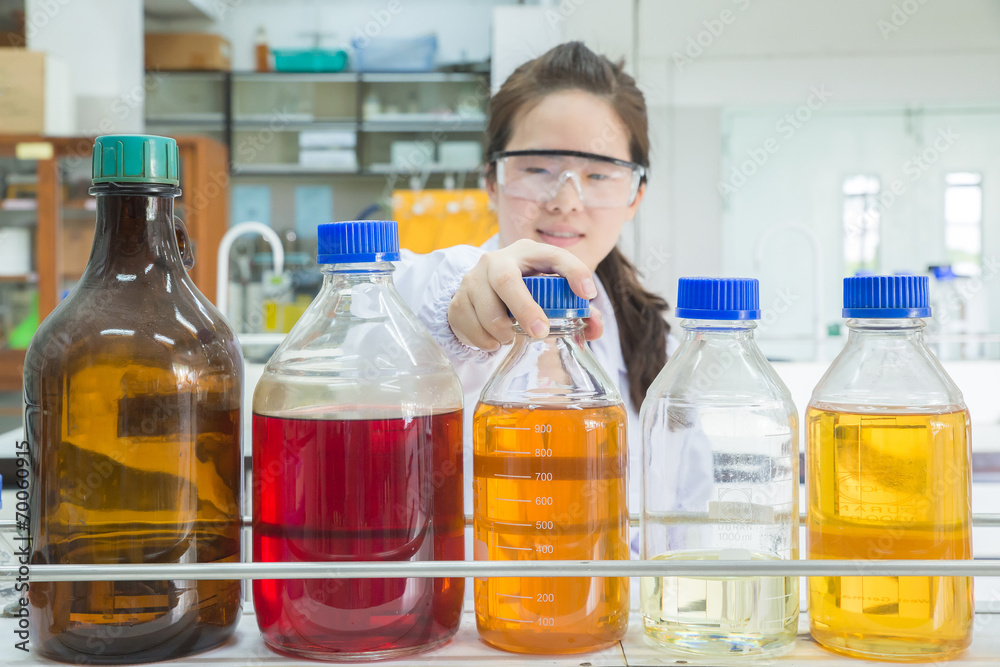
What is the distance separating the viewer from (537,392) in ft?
1.75

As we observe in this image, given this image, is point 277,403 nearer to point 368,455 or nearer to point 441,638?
point 368,455

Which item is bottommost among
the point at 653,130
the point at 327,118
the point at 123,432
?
the point at 123,432

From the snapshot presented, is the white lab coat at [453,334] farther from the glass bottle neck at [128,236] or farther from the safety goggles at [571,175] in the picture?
the glass bottle neck at [128,236]

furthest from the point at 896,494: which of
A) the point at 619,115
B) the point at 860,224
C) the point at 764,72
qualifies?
the point at 860,224

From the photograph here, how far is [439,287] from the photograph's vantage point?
1024 mm

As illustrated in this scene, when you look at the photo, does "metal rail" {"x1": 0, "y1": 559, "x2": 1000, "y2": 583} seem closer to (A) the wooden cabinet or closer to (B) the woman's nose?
(B) the woman's nose

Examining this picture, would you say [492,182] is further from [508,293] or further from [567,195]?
[508,293]

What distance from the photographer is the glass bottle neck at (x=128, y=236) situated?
50cm

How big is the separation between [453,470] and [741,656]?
21 cm

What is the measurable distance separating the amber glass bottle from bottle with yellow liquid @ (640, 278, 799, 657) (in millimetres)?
283

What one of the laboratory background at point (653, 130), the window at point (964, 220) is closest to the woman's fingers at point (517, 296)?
the laboratory background at point (653, 130)

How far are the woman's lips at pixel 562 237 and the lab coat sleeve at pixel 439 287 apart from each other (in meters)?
0.11

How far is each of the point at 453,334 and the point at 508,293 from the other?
0.96 feet

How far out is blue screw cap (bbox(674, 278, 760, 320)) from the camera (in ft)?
1.64
